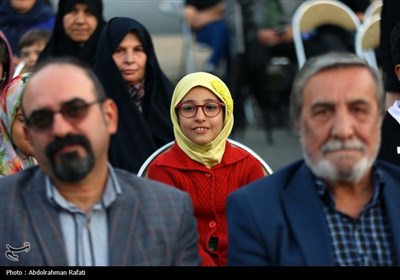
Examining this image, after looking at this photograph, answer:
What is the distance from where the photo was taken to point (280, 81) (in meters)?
12.3

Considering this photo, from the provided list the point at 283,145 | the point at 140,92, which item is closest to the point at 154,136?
the point at 140,92

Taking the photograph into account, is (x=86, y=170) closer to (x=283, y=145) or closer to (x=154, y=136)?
(x=154, y=136)

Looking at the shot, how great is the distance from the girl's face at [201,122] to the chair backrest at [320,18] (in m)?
4.30

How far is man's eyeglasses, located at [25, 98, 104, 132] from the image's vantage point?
3922mm

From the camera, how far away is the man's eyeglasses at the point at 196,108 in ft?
19.5

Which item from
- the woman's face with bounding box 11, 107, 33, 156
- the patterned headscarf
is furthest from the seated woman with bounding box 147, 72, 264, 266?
the patterned headscarf

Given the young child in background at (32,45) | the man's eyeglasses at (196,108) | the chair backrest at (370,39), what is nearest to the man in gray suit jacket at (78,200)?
the man's eyeglasses at (196,108)

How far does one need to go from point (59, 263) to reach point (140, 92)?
3.47 meters

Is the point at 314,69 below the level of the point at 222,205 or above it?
above

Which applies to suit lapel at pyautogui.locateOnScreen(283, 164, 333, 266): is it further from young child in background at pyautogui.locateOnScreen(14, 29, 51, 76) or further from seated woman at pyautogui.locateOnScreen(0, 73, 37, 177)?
young child in background at pyautogui.locateOnScreen(14, 29, 51, 76)

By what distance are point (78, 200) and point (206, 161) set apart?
183cm

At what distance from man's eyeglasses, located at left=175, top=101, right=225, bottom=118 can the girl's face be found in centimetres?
1

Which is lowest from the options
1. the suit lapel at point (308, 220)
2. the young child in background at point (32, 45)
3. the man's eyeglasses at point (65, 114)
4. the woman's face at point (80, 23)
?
the suit lapel at point (308, 220)

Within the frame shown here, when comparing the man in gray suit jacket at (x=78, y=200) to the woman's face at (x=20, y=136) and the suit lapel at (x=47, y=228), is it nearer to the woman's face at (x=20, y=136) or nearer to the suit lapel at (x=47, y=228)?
the suit lapel at (x=47, y=228)
